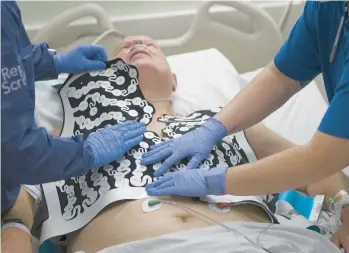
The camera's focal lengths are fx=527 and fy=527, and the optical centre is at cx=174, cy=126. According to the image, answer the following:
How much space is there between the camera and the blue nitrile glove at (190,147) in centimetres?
184

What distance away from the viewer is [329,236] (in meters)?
1.83

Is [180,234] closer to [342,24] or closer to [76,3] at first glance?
[342,24]

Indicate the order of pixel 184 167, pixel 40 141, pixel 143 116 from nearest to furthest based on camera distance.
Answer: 1. pixel 40 141
2. pixel 184 167
3. pixel 143 116

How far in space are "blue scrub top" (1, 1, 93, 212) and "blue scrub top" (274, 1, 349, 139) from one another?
71 centimetres

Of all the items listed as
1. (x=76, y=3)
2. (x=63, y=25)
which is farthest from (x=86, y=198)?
(x=76, y=3)

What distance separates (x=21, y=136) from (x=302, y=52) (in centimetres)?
96

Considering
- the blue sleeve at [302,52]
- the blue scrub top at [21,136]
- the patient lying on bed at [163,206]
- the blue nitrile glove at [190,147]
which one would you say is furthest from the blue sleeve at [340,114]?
the blue scrub top at [21,136]

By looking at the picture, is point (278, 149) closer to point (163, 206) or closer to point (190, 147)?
point (190, 147)

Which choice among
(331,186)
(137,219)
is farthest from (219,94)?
(137,219)

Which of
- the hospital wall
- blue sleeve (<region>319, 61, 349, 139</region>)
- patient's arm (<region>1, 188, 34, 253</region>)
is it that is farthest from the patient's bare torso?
the hospital wall

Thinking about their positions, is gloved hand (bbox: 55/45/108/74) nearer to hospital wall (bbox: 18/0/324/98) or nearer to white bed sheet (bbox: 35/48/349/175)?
white bed sheet (bbox: 35/48/349/175)

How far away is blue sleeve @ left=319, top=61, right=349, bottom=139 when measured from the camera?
4.52ft

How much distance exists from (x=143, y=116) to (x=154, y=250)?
647mm

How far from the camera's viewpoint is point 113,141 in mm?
1806
